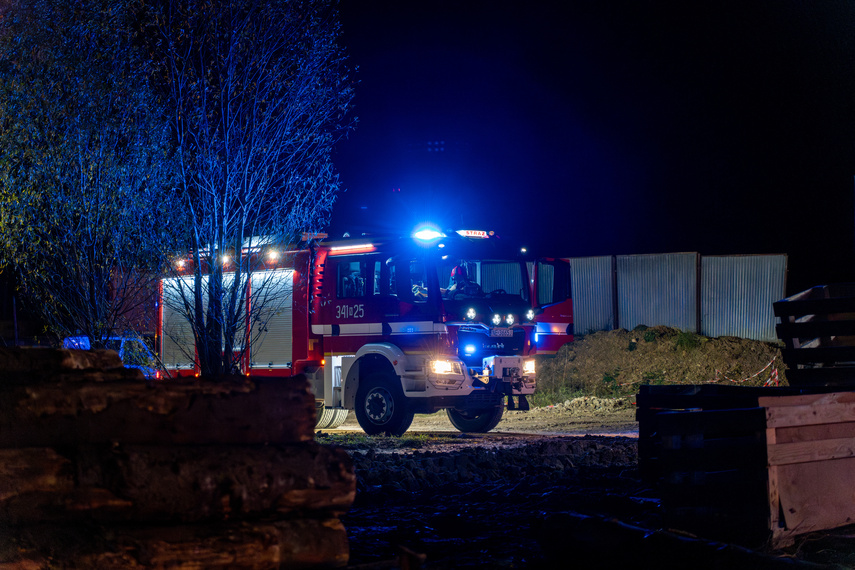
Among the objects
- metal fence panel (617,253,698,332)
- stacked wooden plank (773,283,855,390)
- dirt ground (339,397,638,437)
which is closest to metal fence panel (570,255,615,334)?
metal fence panel (617,253,698,332)

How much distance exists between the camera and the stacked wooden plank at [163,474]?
3500 mm

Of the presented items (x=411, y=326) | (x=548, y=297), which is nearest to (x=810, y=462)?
(x=411, y=326)

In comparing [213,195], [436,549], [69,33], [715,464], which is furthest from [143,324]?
[715,464]

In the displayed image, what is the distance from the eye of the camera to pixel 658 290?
918 inches

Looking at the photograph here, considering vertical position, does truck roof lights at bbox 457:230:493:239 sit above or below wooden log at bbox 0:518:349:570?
above

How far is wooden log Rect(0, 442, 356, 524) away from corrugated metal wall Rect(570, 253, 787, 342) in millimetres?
19660

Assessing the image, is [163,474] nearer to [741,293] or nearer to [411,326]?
[411,326]

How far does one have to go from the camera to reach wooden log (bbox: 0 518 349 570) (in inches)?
136

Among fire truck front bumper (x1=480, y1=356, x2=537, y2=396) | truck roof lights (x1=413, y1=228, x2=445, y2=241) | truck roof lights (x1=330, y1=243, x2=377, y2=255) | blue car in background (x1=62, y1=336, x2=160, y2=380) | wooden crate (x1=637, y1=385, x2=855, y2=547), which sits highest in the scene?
truck roof lights (x1=413, y1=228, x2=445, y2=241)

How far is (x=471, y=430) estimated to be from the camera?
15289mm

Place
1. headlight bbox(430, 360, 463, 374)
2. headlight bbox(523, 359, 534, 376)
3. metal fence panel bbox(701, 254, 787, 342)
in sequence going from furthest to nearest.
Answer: metal fence panel bbox(701, 254, 787, 342) → headlight bbox(523, 359, 534, 376) → headlight bbox(430, 360, 463, 374)

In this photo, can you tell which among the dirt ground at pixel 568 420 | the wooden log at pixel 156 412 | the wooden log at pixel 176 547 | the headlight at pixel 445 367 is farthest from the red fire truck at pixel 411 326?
the wooden log at pixel 176 547

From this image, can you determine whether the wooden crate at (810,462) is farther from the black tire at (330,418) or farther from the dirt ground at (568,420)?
the black tire at (330,418)

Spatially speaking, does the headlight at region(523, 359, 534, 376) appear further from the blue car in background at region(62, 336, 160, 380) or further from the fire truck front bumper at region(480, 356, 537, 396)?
the blue car in background at region(62, 336, 160, 380)
